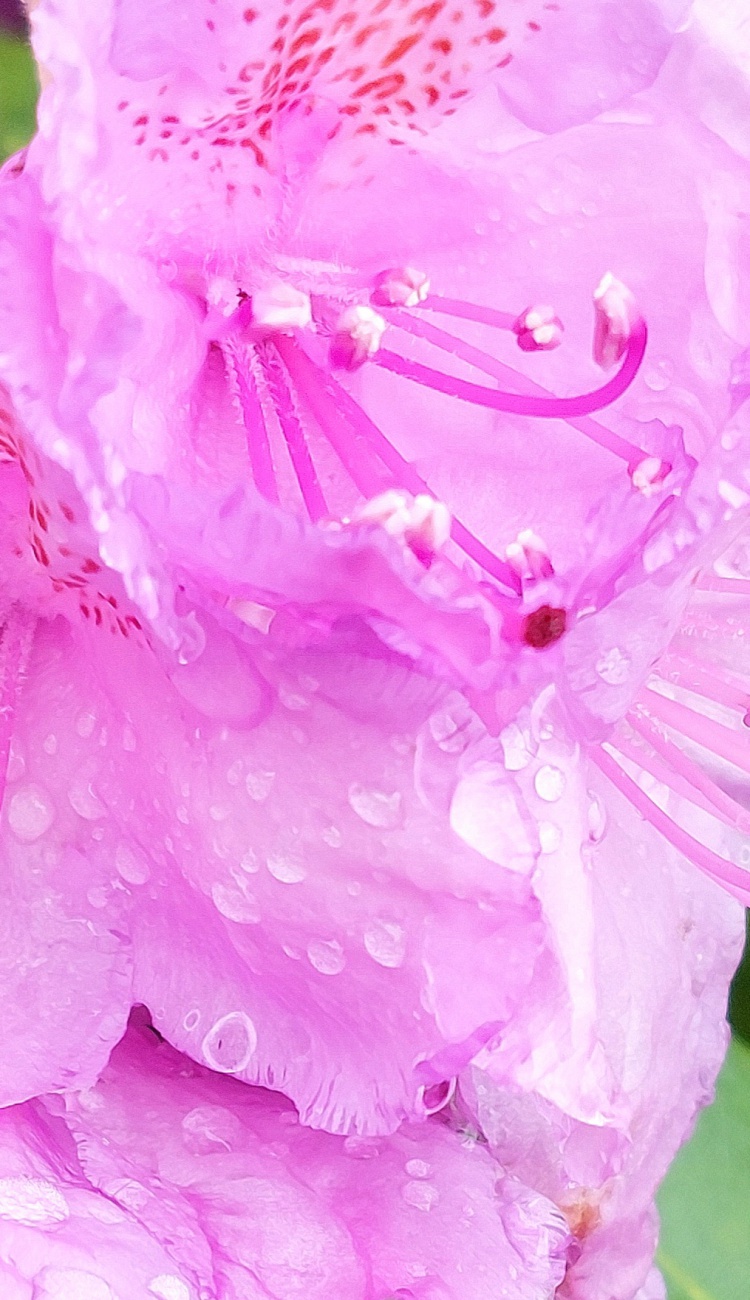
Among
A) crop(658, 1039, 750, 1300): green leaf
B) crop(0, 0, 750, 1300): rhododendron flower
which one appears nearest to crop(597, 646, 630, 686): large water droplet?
crop(0, 0, 750, 1300): rhododendron flower

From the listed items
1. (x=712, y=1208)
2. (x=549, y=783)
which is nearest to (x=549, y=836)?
(x=549, y=783)

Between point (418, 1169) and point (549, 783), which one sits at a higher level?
A: point (549, 783)

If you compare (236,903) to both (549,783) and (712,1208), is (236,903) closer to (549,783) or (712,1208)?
(549,783)

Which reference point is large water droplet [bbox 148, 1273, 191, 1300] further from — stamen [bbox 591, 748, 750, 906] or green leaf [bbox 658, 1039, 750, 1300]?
green leaf [bbox 658, 1039, 750, 1300]

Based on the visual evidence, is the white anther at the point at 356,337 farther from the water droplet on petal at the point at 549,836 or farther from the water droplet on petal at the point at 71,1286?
the water droplet on petal at the point at 71,1286

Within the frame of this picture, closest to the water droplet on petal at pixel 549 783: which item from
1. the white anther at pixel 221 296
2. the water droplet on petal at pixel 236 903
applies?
the water droplet on petal at pixel 236 903
